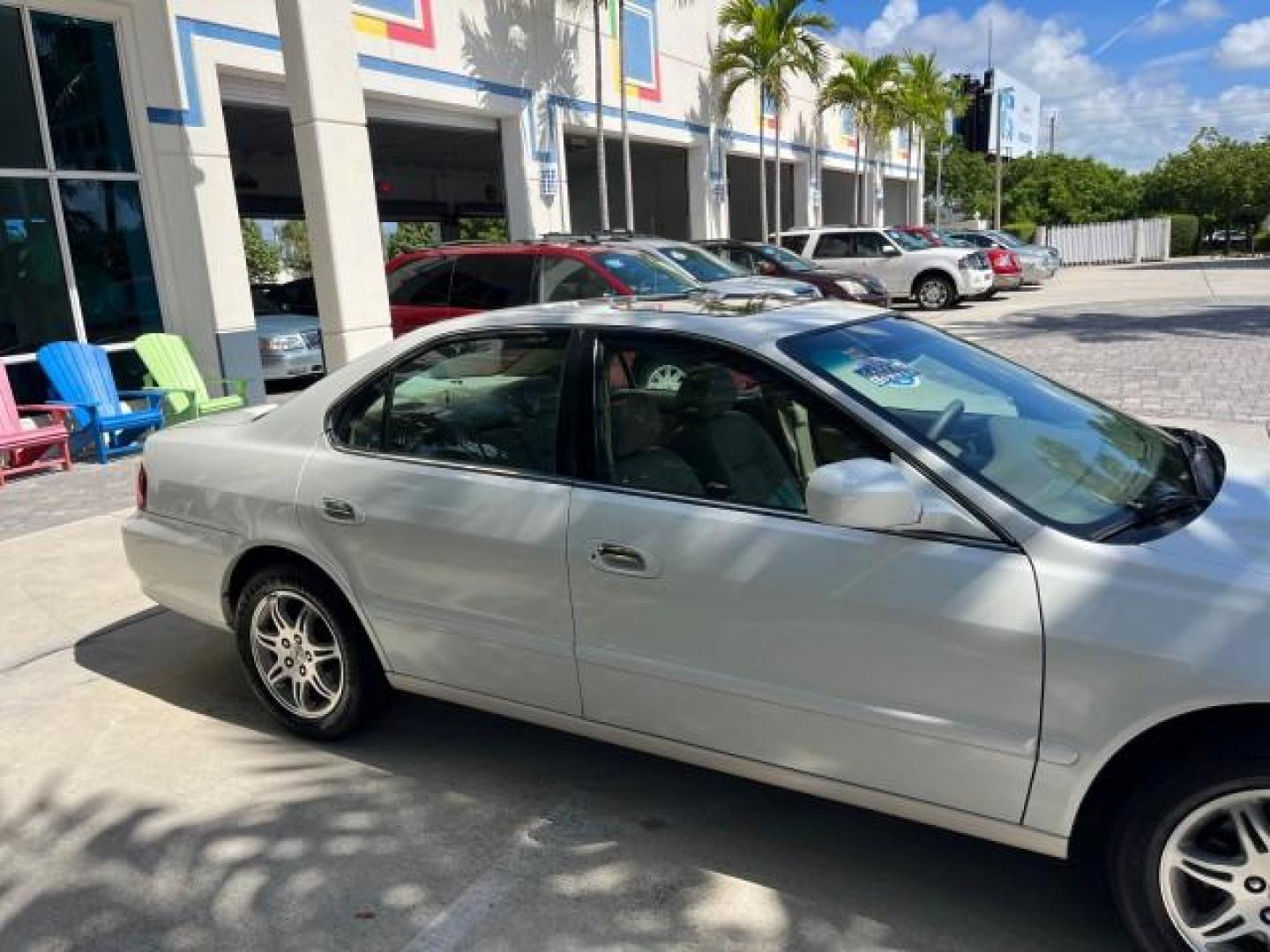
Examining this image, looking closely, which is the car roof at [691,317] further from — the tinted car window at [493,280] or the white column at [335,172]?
the tinted car window at [493,280]

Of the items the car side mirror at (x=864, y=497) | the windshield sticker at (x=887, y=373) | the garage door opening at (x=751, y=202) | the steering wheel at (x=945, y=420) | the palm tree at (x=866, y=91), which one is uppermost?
the palm tree at (x=866, y=91)

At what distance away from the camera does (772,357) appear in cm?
279

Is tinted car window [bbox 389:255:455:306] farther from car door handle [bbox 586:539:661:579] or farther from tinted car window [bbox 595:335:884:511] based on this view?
car door handle [bbox 586:539:661:579]

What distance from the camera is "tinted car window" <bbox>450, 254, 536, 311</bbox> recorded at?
952cm

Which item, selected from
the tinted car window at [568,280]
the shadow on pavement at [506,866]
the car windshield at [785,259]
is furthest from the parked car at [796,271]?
the shadow on pavement at [506,866]

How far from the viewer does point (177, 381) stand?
9.92 metres

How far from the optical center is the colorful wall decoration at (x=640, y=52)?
1870 centimetres

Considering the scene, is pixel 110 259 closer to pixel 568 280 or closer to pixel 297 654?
pixel 568 280

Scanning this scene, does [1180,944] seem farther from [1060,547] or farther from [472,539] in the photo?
[472,539]

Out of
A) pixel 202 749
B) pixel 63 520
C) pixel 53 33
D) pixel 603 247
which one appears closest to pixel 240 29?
pixel 53 33

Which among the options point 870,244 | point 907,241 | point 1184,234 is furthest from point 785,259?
point 1184,234

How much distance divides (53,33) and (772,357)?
970cm

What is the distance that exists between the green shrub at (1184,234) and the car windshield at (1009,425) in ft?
151

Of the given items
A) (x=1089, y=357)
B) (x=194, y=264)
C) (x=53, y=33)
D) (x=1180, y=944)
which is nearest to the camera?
A: (x=1180, y=944)
